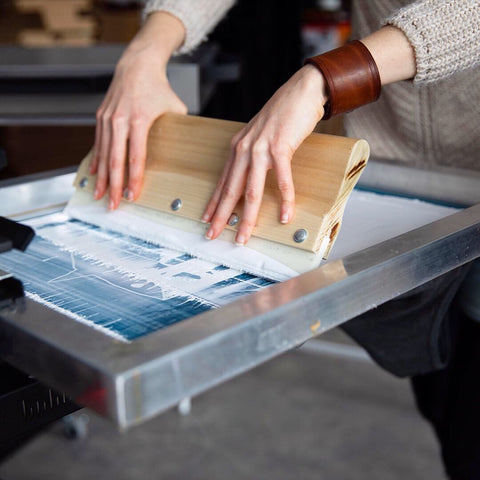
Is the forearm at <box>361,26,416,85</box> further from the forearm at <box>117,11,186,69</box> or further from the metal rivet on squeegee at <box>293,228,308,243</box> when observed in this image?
the forearm at <box>117,11,186,69</box>

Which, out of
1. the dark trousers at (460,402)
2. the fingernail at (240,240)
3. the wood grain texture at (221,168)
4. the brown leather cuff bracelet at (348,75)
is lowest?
the dark trousers at (460,402)

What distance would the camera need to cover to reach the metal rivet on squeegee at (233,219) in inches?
24.7

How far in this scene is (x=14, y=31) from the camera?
10.2 ft

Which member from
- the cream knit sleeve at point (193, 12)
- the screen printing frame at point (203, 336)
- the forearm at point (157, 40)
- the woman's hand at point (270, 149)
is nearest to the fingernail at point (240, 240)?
the woman's hand at point (270, 149)

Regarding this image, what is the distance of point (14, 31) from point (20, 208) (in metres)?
2.62

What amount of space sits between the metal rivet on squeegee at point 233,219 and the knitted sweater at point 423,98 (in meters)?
0.22

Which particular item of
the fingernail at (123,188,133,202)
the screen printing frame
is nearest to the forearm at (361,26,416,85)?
the screen printing frame

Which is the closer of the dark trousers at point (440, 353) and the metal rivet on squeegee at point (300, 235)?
the metal rivet on squeegee at point (300, 235)

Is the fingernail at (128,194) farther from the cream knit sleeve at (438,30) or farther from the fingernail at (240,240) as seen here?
the cream knit sleeve at (438,30)

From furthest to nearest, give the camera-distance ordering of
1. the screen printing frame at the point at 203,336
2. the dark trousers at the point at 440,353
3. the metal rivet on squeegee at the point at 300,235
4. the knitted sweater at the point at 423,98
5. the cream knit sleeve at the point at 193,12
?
the cream knit sleeve at the point at 193,12
the dark trousers at the point at 440,353
the knitted sweater at the point at 423,98
the metal rivet on squeegee at the point at 300,235
the screen printing frame at the point at 203,336

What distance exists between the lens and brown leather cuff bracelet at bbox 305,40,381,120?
62cm

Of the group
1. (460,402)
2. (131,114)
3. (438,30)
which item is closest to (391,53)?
(438,30)

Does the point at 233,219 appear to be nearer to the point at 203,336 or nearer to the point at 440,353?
the point at 203,336

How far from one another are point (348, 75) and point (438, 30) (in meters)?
0.10
